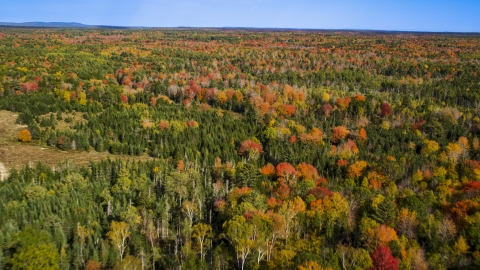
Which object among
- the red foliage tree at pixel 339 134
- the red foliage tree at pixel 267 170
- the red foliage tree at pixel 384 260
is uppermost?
the red foliage tree at pixel 384 260

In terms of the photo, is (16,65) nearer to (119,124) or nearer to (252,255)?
(119,124)

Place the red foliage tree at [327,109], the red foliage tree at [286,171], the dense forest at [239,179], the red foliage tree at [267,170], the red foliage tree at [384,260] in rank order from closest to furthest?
the red foliage tree at [384,260] → the dense forest at [239,179] → the red foliage tree at [286,171] → the red foliage tree at [267,170] → the red foliage tree at [327,109]

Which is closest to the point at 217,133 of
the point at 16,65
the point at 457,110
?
the point at 457,110

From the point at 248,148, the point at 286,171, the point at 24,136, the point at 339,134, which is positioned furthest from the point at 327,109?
the point at 24,136

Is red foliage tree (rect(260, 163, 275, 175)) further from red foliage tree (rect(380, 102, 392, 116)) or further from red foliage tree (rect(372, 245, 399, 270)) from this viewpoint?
red foliage tree (rect(380, 102, 392, 116))

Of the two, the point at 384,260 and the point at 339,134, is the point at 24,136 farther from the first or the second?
the point at 339,134

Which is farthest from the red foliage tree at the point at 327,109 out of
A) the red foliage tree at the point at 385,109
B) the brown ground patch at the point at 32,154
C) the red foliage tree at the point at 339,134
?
the brown ground patch at the point at 32,154

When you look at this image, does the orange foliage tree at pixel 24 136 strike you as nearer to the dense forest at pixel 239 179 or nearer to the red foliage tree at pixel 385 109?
the dense forest at pixel 239 179
